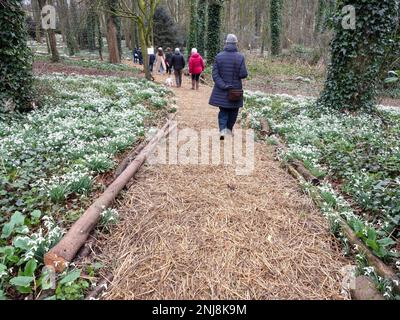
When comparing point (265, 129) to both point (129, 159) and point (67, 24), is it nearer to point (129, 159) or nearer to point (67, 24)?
point (129, 159)

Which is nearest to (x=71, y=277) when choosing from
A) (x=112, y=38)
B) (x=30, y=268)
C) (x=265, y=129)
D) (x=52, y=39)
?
(x=30, y=268)

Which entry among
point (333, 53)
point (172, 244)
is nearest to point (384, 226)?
point (172, 244)

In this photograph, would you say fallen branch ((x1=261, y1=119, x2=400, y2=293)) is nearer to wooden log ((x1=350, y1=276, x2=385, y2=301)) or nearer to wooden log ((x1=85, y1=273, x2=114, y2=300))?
wooden log ((x1=350, y1=276, x2=385, y2=301))

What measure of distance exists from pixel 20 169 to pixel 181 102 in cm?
812

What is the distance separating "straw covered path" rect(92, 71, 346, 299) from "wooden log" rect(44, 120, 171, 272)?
19 cm

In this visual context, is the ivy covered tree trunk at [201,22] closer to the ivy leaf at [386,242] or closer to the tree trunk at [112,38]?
the tree trunk at [112,38]

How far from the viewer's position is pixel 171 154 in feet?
19.8

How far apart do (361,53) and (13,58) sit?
9.50 m

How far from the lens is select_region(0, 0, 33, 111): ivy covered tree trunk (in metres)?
7.20

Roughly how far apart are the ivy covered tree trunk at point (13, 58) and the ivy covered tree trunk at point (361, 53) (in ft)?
Answer: 28.8

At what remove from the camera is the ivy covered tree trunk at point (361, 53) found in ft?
26.7

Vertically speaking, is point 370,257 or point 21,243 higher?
point 21,243

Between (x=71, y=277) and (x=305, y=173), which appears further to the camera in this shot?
(x=305, y=173)

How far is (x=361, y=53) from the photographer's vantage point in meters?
8.46
